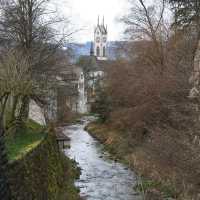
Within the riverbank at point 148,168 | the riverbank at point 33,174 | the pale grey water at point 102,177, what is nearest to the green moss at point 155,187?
the riverbank at point 148,168

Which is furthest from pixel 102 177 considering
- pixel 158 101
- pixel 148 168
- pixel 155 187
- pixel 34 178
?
pixel 34 178

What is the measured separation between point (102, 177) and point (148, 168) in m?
2.68

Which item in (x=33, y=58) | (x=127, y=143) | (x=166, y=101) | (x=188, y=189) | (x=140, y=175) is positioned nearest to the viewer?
(x=188, y=189)

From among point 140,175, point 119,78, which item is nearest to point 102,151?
point 119,78

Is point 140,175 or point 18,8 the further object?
point 18,8

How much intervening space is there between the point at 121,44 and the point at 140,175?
1917 centimetres

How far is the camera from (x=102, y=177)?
2175cm

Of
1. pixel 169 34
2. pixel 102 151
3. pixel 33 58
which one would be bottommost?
pixel 102 151

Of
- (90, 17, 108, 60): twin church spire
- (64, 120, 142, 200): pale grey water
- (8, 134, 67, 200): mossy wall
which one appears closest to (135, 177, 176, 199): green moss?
(64, 120, 142, 200): pale grey water

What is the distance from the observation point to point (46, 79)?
2455 cm

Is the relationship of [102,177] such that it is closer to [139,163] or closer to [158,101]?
[139,163]

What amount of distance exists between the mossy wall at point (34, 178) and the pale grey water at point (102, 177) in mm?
2704

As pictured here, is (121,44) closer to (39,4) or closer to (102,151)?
(102,151)

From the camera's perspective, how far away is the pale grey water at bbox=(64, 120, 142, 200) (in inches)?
706
